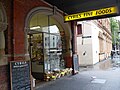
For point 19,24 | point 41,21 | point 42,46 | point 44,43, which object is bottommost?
point 42,46

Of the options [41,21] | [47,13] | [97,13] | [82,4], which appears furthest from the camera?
[41,21]

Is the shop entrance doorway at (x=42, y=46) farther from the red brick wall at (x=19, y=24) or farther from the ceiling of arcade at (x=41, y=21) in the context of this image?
the red brick wall at (x=19, y=24)

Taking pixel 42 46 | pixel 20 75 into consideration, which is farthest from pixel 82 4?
pixel 20 75

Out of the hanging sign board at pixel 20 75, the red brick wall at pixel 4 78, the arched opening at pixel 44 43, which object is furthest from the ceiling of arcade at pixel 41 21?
the red brick wall at pixel 4 78

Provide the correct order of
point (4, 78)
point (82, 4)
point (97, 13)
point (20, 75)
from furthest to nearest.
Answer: point (82, 4)
point (97, 13)
point (20, 75)
point (4, 78)

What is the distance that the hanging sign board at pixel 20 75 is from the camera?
28.1 feet

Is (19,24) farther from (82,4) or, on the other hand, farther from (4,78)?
(82,4)

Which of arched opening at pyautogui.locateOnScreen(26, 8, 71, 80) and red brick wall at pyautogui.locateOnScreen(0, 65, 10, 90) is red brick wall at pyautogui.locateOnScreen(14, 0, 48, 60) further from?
arched opening at pyautogui.locateOnScreen(26, 8, 71, 80)

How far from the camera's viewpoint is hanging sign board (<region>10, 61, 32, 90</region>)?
8557mm

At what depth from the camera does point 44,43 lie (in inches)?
516

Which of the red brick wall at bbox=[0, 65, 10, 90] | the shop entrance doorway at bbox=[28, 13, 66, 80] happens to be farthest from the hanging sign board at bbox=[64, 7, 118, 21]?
the red brick wall at bbox=[0, 65, 10, 90]

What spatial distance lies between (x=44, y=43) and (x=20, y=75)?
4.45 metres

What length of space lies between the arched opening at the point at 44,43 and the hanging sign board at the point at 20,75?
9.96ft

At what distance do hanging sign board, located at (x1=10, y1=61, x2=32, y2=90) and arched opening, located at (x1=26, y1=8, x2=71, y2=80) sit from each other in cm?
304
